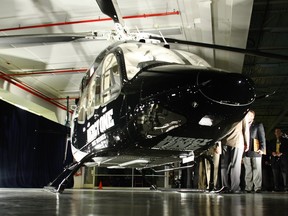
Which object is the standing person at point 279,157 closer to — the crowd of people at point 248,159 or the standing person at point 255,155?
the crowd of people at point 248,159

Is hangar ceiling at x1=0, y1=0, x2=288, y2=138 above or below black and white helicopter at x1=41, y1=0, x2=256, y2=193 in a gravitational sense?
above

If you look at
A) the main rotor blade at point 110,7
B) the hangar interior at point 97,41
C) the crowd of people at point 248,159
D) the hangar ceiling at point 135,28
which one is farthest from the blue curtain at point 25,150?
the main rotor blade at point 110,7

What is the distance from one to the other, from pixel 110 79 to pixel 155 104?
34.3 inches

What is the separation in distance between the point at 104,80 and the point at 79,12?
3.45m

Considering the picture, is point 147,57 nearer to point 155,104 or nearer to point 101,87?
point 101,87

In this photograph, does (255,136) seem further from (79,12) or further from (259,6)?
(79,12)

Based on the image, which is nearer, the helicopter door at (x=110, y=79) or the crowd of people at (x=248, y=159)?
the helicopter door at (x=110, y=79)

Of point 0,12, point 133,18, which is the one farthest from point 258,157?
point 0,12

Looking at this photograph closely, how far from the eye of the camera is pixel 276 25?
26.3ft

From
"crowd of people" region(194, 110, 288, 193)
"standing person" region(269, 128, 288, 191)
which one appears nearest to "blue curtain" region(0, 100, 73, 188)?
"crowd of people" region(194, 110, 288, 193)

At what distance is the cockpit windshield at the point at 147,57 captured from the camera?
362cm

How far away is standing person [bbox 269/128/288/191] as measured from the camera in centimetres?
784

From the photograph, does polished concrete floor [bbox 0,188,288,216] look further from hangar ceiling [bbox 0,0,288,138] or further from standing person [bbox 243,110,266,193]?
standing person [bbox 243,110,266,193]

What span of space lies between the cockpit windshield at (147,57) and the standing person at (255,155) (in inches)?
108
